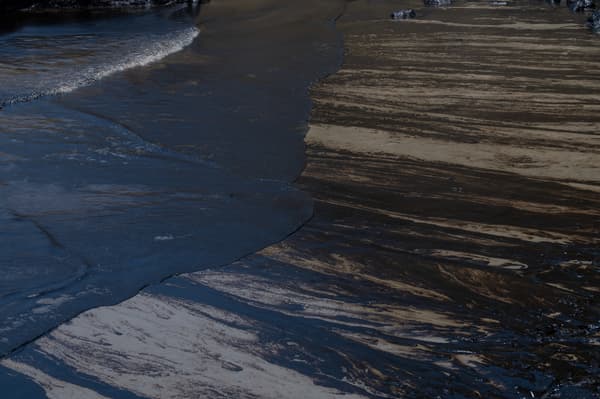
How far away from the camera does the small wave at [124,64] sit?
29.0ft

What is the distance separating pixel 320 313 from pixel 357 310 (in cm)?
19

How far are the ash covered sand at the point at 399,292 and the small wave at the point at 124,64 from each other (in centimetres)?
334

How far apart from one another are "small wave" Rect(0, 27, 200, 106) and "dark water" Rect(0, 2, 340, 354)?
4cm

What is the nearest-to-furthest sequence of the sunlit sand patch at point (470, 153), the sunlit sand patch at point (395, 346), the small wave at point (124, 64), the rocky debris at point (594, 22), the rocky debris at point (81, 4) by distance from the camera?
the sunlit sand patch at point (395, 346)
the sunlit sand patch at point (470, 153)
the small wave at point (124, 64)
the rocky debris at point (594, 22)
the rocky debris at point (81, 4)

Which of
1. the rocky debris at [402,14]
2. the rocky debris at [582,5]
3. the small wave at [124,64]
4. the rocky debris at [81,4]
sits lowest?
the small wave at [124,64]

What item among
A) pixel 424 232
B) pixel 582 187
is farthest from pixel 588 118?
pixel 424 232

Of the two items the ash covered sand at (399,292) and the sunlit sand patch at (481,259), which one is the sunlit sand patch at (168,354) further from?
the sunlit sand patch at (481,259)

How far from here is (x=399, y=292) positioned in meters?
4.16

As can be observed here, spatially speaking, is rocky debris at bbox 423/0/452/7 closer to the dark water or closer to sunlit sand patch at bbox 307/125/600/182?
the dark water

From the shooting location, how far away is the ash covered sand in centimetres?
338

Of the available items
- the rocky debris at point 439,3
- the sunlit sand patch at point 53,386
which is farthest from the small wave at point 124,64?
the rocky debris at point 439,3

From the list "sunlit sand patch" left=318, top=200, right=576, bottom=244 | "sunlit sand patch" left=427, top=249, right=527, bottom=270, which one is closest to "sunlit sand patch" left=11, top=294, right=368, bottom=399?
"sunlit sand patch" left=427, top=249, right=527, bottom=270

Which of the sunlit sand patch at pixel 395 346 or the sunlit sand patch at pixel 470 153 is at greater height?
the sunlit sand patch at pixel 470 153

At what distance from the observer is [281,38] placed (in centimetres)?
1312
